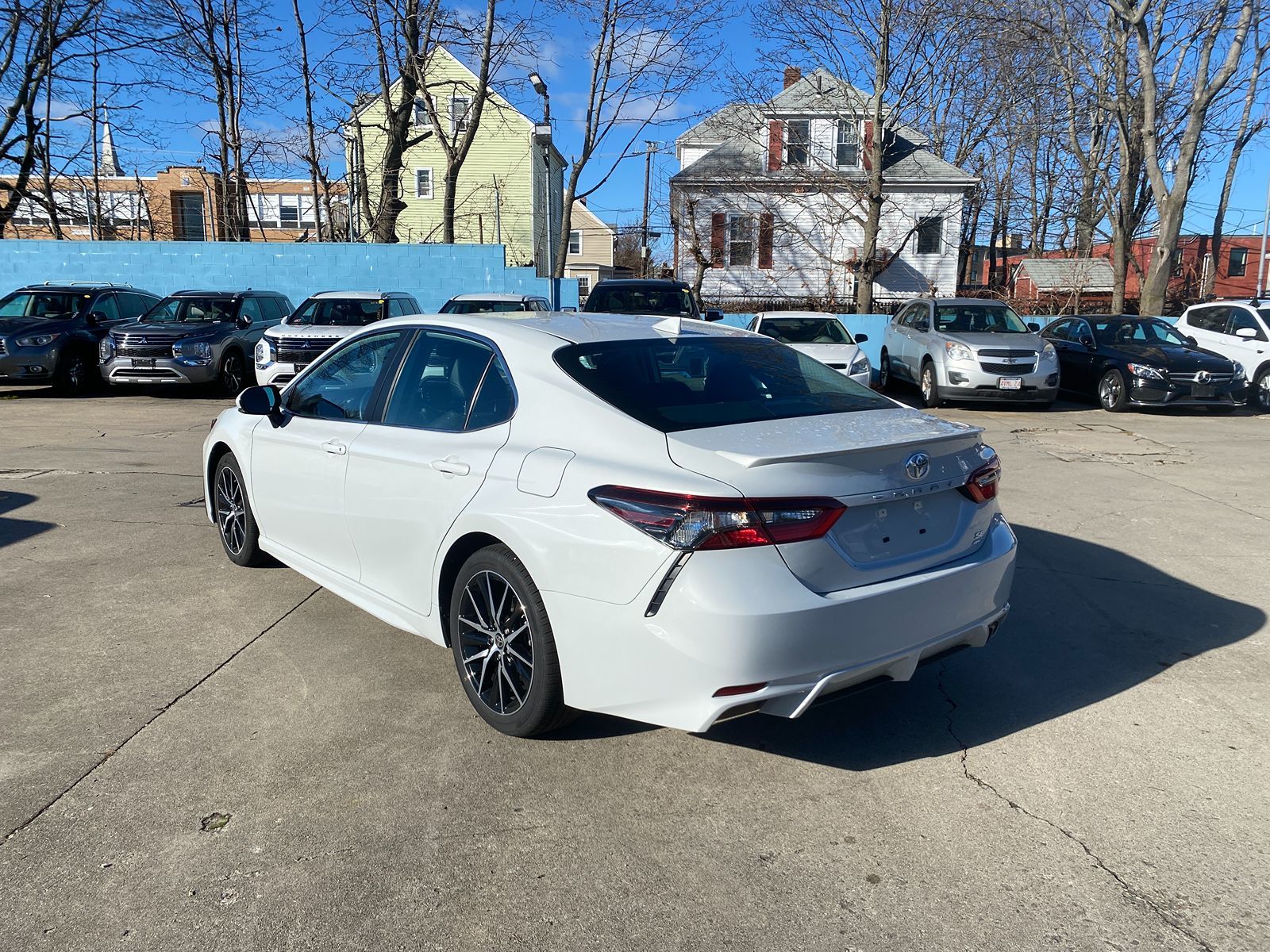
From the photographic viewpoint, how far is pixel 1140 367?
14.5 metres

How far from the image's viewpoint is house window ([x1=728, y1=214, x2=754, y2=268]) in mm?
35531

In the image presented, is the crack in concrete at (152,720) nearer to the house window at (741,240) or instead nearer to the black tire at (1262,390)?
the black tire at (1262,390)

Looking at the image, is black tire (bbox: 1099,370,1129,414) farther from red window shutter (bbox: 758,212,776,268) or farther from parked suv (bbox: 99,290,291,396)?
red window shutter (bbox: 758,212,776,268)

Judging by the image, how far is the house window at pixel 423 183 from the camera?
40438 mm

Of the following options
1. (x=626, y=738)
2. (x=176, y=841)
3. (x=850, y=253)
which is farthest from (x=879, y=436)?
(x=850, y=253)

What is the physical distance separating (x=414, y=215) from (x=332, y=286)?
65.8 feet

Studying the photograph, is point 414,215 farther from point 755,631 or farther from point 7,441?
point 755,631

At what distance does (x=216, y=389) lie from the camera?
1639 cm

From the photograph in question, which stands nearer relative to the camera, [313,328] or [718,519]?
[718,519]

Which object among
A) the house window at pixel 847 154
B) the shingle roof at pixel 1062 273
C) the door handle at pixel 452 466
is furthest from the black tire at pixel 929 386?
the shingle roof at pixel 1062 273

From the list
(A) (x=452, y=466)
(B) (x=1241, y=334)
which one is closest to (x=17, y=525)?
(A) (x=452, y=466)

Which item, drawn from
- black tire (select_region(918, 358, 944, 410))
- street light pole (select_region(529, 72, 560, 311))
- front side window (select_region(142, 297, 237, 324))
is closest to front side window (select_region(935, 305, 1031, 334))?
black tire (select_region(918, 358, 944, 410))

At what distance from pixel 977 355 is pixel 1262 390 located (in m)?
4.99

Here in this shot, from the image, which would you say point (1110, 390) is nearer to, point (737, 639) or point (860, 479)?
point (860, 479)
